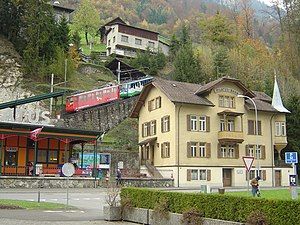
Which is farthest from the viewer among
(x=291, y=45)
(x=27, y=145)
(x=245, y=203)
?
(x=27, y=145)

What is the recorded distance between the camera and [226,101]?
50938 millimetres

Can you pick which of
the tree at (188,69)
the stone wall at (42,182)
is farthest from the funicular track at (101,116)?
the stone wall at (42,182)

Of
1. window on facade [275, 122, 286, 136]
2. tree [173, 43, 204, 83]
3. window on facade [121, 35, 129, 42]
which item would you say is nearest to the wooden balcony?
window on facade [275, 122, 286, 136]

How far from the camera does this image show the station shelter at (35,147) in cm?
3914

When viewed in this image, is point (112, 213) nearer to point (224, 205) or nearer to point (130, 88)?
point (224, 205)

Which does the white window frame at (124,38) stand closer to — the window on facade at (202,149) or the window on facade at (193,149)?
the window on facade at (202,149)

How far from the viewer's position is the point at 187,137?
1863 inches

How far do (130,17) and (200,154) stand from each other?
114m

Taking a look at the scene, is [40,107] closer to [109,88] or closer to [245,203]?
[109,88]

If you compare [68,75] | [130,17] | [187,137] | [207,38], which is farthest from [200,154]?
[130,17]

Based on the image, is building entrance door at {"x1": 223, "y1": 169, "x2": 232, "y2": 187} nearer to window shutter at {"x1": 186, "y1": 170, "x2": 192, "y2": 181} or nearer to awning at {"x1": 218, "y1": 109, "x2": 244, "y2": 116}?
window shutter at {"x1": 186, "y1": 170, "x2": 192, "y2": 181}

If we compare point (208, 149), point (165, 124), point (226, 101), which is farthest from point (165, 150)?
point (226, 101)

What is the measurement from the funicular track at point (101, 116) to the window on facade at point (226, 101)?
16.8m

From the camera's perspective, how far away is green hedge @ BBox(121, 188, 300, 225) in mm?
12273
